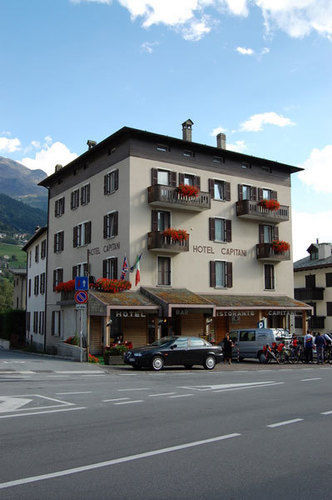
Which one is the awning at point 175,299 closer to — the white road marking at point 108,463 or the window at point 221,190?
the window at point 221,190

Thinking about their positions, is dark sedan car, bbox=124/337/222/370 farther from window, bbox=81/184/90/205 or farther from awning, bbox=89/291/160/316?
window, bbox=81/184/90/205

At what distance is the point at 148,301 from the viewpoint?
98.7ft

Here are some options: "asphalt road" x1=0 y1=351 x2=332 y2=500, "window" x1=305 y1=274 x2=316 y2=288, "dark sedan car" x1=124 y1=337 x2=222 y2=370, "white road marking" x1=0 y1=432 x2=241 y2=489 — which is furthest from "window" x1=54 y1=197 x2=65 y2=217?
"white road marking" x1=0 y1=432 x2=241 y2=489

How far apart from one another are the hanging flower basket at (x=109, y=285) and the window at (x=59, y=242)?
11250mm

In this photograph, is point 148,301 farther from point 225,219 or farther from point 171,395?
point 171,395

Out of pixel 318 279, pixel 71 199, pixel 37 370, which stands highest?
pixel 71 199

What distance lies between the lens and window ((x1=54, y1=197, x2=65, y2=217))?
40.8 meters

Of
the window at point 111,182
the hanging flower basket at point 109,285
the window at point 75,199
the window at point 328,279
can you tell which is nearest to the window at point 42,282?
the window at point 75,199

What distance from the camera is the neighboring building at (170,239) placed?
31.8 m

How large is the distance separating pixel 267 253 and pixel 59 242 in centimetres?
1600

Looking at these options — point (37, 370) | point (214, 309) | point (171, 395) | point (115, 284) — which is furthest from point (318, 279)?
point (171, 395)

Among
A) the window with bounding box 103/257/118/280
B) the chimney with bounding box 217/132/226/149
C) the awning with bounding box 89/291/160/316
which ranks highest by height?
the chimney with bounding box 217/132/226/149

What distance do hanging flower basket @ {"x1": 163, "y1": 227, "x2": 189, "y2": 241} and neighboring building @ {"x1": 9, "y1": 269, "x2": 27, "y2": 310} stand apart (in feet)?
125

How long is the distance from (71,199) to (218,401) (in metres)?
29.2
